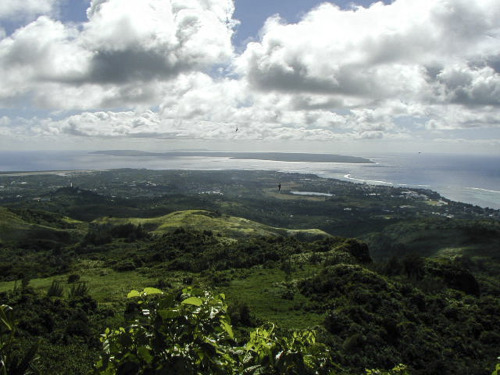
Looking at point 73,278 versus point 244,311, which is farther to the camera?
point 73,278

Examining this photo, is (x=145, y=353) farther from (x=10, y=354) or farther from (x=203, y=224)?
(x=203, y=224)

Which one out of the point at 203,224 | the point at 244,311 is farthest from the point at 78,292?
the point at 203,224

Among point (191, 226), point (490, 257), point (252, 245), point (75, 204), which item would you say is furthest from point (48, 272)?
point (75, 204)

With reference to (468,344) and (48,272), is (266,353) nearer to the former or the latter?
(468,344)

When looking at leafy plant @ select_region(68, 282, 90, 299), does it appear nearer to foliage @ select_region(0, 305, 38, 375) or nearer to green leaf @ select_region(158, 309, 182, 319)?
foliage @ select_region(0, 305, 38, 375)

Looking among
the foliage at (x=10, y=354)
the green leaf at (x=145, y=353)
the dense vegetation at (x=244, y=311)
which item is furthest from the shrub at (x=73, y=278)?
the green leaf at (x=145, y=353)

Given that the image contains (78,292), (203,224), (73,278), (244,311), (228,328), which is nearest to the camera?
(228,328)

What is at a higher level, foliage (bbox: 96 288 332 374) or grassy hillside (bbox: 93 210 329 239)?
foliage (bbox: 96 288 332 374)

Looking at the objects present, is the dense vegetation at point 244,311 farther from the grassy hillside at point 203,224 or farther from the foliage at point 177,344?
the grassy hillside at point 203,224

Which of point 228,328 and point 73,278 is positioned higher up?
point 228,328

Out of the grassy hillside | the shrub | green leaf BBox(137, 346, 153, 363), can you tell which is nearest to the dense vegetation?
green leaf BBox(137, 346, 153, 363)

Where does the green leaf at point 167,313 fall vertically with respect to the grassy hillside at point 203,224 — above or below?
above

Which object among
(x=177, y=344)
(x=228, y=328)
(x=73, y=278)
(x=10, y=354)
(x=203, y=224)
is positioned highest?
(x=228, y=328)
